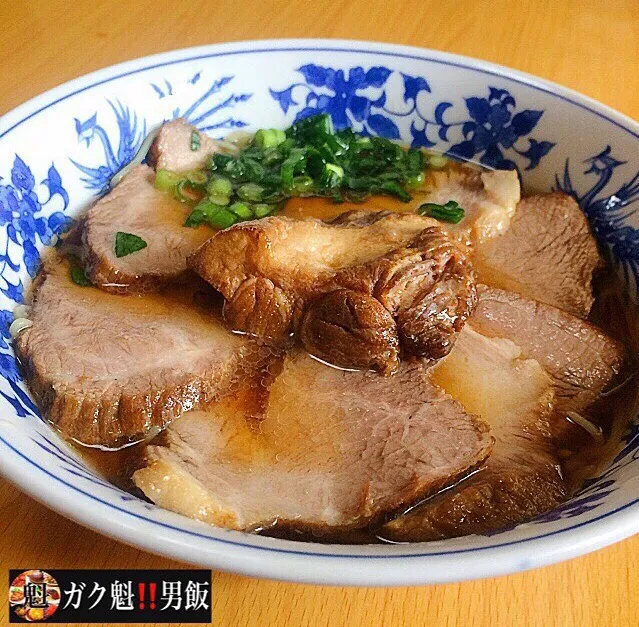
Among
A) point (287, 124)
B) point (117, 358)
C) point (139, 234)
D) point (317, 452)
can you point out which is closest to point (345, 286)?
point (317, 452)

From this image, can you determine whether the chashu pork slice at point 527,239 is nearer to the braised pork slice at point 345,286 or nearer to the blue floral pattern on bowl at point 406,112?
the blue floral pattern on bowl at point 406,112

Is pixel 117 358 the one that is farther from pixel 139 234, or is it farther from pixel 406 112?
pixel 406 112

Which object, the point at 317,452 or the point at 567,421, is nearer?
the point at 317,452

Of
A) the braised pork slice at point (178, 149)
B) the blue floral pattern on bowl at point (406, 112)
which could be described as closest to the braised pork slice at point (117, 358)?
the braised pork slice at point (178, 149)

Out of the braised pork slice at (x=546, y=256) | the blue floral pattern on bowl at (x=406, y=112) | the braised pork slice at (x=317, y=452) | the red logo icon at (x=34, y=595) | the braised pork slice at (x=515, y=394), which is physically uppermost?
the blue floral pattern on bowl at (x=406, y=112)

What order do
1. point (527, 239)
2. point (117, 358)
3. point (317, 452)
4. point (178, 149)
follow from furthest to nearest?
point (178, 149) < point (527, 239) < point (117, 358) < point (317, 452)

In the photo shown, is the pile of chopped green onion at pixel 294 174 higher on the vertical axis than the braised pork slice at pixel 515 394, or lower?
higher

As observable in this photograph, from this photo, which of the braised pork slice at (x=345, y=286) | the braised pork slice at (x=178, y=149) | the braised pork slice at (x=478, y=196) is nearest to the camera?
the braised pork slice at (x=345, y=286)
